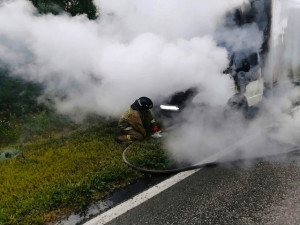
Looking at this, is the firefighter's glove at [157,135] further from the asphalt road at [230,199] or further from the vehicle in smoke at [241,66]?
the asphalt road at [230,199]

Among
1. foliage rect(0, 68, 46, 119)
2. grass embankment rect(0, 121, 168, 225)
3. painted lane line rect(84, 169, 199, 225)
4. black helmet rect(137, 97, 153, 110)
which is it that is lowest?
painted lane line rect(84, 169, 199, 225)

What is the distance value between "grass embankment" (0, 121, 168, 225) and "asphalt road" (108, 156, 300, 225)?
2.27 feet

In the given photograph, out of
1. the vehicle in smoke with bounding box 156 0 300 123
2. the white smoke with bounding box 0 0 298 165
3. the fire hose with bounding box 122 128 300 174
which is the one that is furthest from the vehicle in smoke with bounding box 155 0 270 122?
the fire hose with bounding box 122 128 300 174

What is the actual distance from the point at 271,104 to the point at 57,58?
4.82 m

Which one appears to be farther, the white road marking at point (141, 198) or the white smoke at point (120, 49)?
the white smoke at point (120, 49)

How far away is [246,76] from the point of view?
222 inches

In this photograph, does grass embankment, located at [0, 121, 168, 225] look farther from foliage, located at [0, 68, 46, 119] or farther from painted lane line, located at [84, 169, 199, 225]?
foliage, located at [0, 68, 46, 119]

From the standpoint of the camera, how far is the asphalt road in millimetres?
2902

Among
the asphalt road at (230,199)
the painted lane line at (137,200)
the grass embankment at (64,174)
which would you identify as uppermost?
the grass embankment at (64,174)

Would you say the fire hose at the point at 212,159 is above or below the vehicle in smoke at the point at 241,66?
below

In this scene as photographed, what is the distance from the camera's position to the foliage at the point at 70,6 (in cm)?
754

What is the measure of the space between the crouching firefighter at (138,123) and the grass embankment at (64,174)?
0.86ft

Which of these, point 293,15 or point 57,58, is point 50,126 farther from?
point 293,15

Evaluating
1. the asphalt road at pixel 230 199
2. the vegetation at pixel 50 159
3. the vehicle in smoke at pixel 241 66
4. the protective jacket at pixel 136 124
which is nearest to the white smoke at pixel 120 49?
the vehicle in smoke at pixel 241 66
